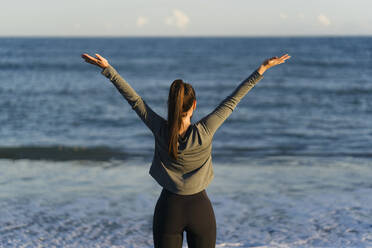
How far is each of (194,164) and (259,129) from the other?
12770 mm

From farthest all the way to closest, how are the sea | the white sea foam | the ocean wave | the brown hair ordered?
1. the ocean wave
2. the sea
3. the white sea foam
4. the brown hair

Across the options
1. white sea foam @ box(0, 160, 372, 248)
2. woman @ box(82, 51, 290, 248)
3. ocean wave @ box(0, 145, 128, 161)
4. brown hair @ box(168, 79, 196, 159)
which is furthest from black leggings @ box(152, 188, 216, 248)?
ocean wave @ box(0, 145, 128, 161)

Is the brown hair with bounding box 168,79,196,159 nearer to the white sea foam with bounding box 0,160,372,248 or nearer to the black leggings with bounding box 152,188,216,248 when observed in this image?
the black leggings with bounding box 152,188,216,248

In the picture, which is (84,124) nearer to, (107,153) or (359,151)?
(107,153)

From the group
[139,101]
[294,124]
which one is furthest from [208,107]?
[139,101]

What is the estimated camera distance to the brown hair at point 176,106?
2771 mm

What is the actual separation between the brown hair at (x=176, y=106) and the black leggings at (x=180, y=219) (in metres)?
0.32

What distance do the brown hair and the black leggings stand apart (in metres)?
0.32

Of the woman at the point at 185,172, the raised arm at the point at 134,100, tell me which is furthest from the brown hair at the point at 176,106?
the raised arm at the point at 134,100

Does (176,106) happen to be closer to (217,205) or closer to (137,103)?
(137,103)

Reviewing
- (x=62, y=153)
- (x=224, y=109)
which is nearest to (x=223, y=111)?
(x=224, y=109)

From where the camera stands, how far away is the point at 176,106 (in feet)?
9.12

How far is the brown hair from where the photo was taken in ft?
9.09

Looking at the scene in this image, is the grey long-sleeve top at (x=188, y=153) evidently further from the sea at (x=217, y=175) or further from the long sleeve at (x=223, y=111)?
the sea at (x=217, y=175)
